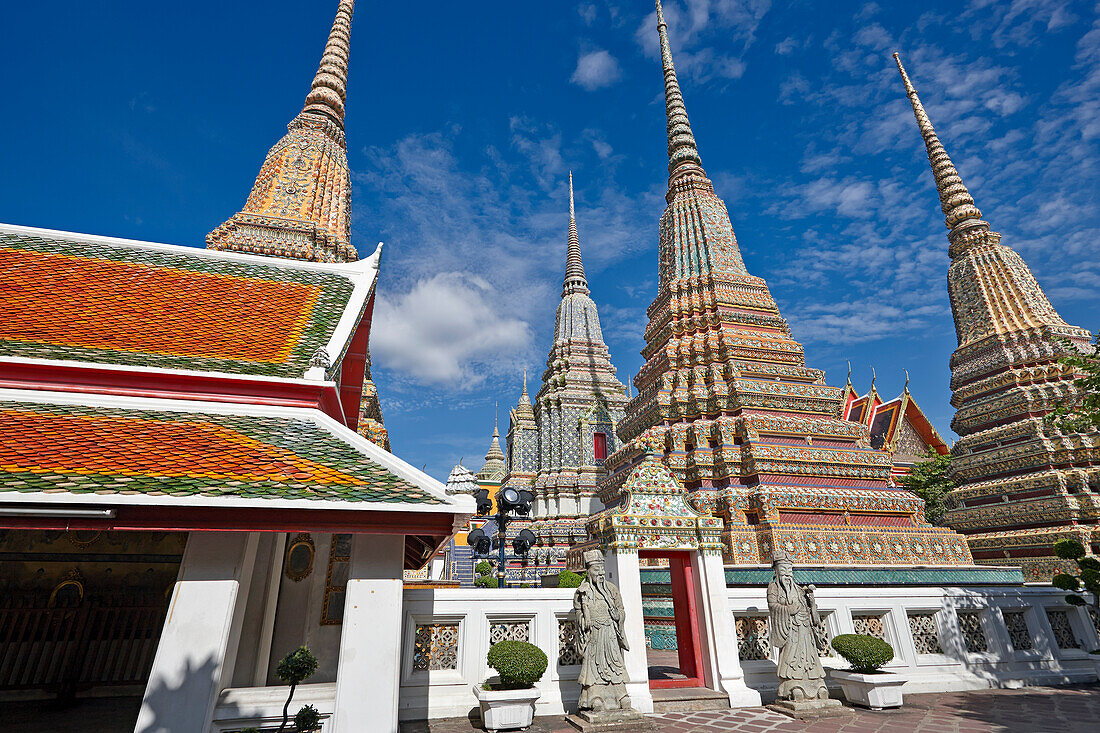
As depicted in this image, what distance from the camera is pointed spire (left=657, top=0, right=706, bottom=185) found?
21.6 meters

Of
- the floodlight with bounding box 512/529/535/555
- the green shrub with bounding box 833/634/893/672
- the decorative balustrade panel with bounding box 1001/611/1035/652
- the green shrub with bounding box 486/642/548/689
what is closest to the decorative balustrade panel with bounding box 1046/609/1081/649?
the decorative balustrade panel with bounding box 1001/611/1035/652

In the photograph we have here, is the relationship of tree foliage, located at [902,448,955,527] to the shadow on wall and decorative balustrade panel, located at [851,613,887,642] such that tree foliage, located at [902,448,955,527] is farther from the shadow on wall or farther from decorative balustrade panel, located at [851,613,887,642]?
the shadow on wall

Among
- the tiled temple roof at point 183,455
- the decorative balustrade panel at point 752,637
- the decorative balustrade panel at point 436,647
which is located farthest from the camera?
the decorative balustrade panel at point 752,637

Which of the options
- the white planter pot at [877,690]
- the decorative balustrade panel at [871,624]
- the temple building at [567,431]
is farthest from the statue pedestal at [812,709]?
the temple building at [567,431]

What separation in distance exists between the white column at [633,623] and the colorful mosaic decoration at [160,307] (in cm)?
448

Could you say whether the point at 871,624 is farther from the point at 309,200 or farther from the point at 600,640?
the point at 309,200

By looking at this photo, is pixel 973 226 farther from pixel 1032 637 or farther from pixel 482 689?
pixel 482 689

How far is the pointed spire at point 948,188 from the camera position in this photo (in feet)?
66.8

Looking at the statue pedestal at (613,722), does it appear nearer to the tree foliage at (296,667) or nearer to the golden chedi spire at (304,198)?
the tree foliage at (296,667)

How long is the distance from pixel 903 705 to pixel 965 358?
631 inches

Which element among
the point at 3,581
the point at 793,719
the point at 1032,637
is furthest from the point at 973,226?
the point at 3,581

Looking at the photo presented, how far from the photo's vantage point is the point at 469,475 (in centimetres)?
709

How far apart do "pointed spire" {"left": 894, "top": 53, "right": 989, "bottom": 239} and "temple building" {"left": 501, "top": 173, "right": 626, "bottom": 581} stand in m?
15.8

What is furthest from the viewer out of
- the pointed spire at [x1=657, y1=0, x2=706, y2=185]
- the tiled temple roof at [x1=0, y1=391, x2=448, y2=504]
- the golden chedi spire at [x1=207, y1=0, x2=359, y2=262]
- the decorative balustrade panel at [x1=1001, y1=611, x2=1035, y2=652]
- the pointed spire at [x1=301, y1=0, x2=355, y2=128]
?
the pointed spire at [x1=657, y1=0, x2=706, y2=185]
